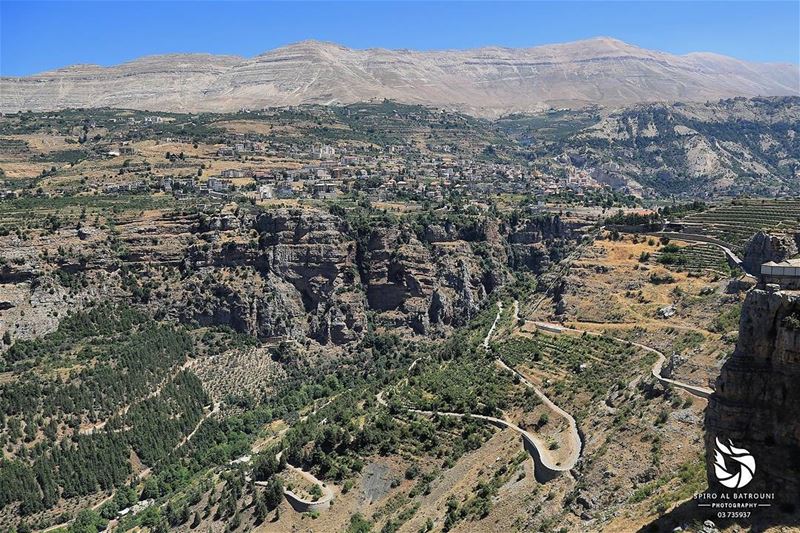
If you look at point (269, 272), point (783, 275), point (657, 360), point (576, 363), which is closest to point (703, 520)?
point (783, 275)

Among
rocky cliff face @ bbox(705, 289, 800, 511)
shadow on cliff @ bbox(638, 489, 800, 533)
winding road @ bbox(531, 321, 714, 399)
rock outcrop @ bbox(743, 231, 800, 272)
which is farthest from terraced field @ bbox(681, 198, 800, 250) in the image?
shadow on cliff @ bbox(638, 489, 800, 533)

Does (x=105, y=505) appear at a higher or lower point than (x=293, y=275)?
lower

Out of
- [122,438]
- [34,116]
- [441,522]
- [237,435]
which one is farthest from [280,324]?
[34,116]

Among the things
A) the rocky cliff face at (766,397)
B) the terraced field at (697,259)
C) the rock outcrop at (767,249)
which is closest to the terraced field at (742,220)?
the terraced field at (697,259)

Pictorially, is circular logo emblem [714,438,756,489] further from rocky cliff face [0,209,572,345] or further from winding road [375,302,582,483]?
rocky cliff face [0,209,572,345]

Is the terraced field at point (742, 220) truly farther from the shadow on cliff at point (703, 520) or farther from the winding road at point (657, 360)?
the shadow on cliff at point (703, 520)

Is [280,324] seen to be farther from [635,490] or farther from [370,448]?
[635,490]
